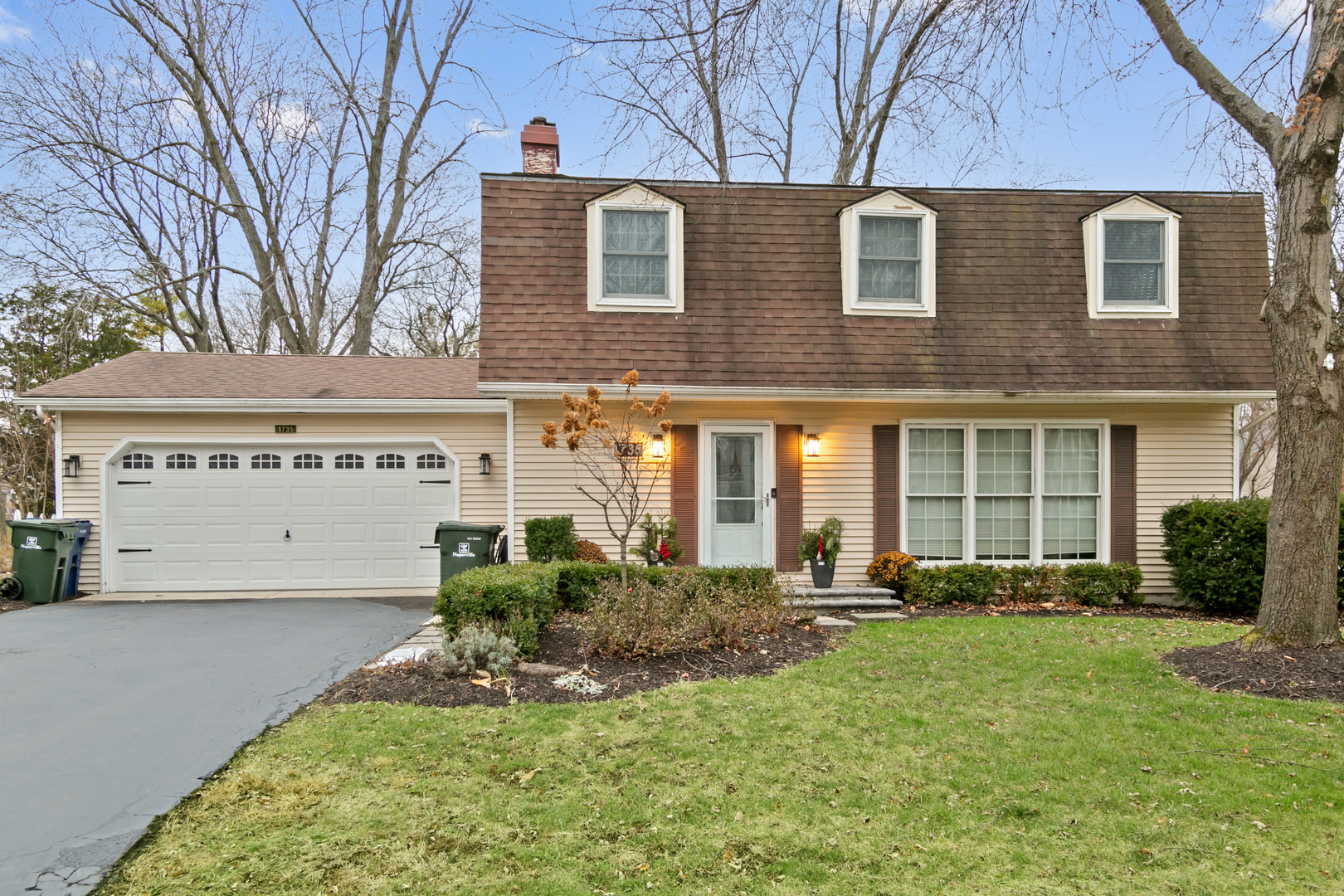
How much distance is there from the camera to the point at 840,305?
9500 mm

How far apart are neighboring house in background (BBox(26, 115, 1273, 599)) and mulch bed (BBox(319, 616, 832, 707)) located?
2.72 metres

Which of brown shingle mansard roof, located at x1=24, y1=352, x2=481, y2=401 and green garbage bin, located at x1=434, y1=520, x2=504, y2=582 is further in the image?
brown shingle mansard roof, located at x1=24, y1=352, x2=481, y2=401

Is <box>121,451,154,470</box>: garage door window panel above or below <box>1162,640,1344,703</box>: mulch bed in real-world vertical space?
above

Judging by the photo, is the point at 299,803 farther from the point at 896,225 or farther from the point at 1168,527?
the point at 1168,527

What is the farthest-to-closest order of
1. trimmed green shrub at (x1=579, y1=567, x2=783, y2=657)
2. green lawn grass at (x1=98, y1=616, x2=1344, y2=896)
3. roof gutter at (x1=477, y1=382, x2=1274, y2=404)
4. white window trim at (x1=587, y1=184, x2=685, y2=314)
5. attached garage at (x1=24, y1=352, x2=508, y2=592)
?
attached garage at (x1=24, y1=352, x2=508, y2=592) → white window trim at (x1=587, y1=184, x2=685, y2=314) → roof gutter at (x1=477, y1=382, x2=1274, y2=404) → trimmed green shrub at (x1=579, y1=567, x2=783, y2=657) → green lawn grass at (x1=98, y1=616, x2=1344, y2=896)

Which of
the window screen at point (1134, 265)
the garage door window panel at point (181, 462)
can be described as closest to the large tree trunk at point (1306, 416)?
the window screen at point (1134, 265)

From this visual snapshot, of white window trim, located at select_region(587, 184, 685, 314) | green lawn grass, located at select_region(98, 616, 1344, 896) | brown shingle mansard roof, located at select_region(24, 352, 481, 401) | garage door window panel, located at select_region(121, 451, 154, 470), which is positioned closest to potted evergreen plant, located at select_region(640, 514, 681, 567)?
white window trim, located at select_region(587, 184, 685, 314)

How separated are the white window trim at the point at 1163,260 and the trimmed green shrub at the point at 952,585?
156 inches

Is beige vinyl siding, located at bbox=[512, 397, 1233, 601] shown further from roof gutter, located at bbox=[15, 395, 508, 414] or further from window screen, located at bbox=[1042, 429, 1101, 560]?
roof gutter, located at bbox=[15, 395, 508, 414]

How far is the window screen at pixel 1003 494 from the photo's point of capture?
9.37 meters

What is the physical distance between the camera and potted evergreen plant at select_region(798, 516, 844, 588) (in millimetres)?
8812

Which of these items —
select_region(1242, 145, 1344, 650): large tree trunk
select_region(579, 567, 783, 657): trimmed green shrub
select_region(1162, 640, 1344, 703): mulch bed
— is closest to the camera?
select_region(1162, 640, 1344, 703): mulch bed

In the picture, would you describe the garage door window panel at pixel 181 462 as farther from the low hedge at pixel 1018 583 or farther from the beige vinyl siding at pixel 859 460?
the low hedge at pixel 1018 583

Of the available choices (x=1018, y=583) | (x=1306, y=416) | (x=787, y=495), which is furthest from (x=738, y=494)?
(x=1306, y=416)
